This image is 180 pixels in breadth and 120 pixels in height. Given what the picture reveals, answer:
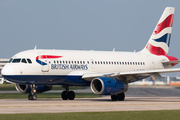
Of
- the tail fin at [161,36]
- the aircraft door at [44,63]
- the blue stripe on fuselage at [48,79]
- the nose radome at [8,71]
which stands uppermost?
the tail fin at [161,36]

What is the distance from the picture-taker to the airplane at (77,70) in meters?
33.2

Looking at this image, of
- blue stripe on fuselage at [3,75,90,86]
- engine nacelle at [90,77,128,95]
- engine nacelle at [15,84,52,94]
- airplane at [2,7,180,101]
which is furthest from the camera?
engine nacelle at [15,84,52,94]

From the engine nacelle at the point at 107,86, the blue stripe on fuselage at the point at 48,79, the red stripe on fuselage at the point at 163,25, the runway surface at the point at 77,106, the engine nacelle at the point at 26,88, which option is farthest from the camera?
the red stripe on fuselage at the point at 163,25

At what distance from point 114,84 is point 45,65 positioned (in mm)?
6566

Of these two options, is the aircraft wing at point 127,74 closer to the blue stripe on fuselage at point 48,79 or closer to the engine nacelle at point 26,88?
the blue stripe on fuselage at point 48,79

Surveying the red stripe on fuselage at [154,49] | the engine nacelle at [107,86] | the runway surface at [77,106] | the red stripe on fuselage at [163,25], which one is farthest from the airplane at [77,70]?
the red stripe on fuselage at [163,25]

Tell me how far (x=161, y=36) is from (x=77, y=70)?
44.3ft

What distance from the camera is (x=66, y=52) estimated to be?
36625 mm

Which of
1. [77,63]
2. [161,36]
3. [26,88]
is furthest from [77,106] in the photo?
[161,36]

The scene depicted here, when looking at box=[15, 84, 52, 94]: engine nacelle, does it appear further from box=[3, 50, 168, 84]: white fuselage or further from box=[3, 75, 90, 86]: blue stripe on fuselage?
box=[3, 50, 168, 84]: white fuselage

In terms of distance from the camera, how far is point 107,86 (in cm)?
3306

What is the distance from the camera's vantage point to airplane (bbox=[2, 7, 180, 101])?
33.2 meters

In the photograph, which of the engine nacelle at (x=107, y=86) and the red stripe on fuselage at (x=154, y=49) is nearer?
the engine nacelle at (x=107, y=86)

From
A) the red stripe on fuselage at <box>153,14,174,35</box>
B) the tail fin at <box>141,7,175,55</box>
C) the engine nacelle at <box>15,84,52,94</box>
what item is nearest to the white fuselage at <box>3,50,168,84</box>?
the tail fin at <box>141,7,175,55</box>
